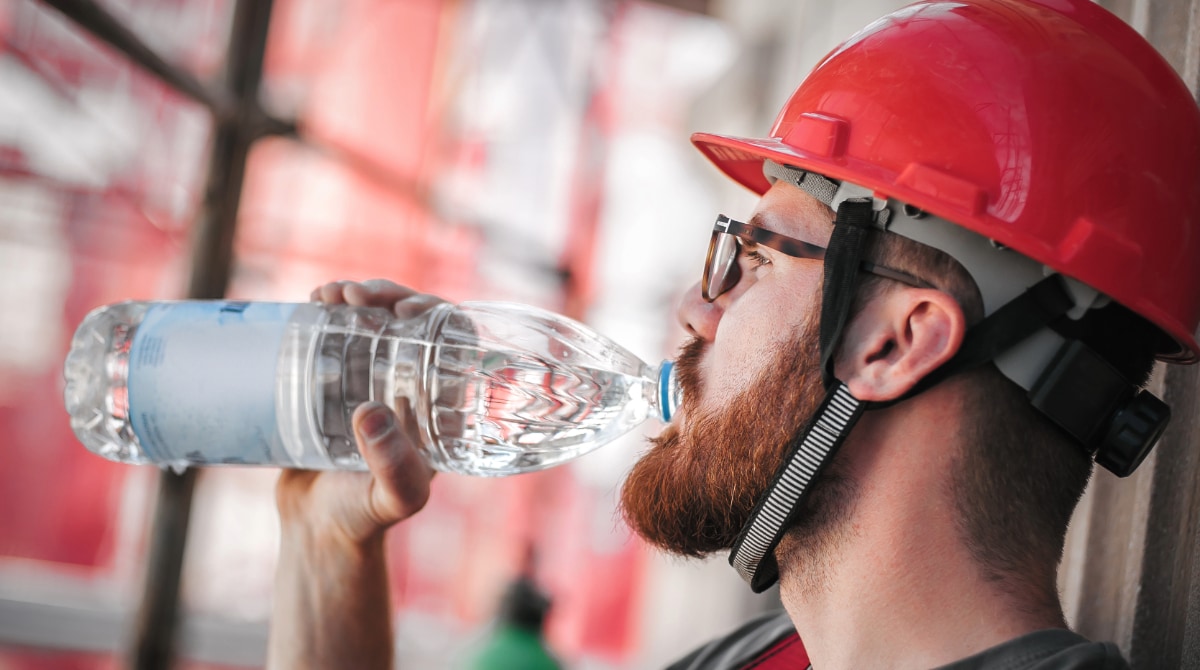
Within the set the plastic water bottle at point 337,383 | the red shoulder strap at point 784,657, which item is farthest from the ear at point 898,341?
the red shoulder strap at point 784,657

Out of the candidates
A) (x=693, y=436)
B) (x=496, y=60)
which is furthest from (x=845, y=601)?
(x=496, y=60)

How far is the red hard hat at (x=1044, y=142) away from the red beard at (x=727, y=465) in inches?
11.5

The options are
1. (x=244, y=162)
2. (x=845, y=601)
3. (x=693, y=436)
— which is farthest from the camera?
(x=244, y=162)

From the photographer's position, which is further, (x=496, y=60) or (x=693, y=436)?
(x=496, y=60)

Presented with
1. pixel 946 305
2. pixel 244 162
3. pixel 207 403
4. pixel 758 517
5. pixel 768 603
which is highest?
pixel 946 305

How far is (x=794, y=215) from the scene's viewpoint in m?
1.49

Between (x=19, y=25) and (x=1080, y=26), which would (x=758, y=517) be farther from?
(x=19, y=25)

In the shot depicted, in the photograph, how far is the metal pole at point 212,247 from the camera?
2.43 meters

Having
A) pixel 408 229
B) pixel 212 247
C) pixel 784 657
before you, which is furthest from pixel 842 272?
pixel 408 229

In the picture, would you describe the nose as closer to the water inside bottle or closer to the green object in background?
the water inside bottle

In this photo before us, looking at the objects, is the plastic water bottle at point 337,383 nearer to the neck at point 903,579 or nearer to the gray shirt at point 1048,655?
the neck at point 903,579

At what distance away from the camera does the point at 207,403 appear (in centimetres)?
175

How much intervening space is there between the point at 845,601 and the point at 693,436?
34 centimetres

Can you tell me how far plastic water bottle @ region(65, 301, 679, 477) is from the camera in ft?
5.78
